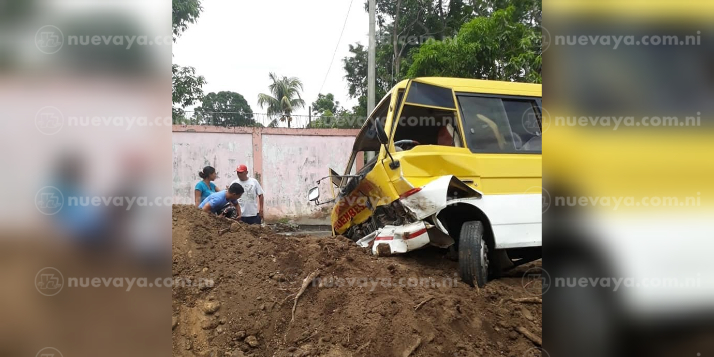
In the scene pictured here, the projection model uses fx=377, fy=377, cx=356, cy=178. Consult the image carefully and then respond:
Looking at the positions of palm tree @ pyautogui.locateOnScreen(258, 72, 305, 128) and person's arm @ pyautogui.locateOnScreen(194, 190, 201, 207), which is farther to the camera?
palm tree @ pyautogui.locateOnScreen(258, 72, 305, 128)

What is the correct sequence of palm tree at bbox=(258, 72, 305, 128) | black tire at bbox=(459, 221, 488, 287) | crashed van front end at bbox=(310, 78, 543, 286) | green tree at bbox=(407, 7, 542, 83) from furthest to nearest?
palm tree at bbox=(258, 72, 305, 128)
green tree at bbox=(407, 7, 542, 83)
crashed van front end at bbox=(310, 78, 543, 286)
black tire at bbox=(459, 221, 488, 287)

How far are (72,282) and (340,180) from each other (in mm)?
4035

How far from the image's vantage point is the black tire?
129 inches

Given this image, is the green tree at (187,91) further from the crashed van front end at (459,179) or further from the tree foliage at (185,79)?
the crashed van front end at (459,179)

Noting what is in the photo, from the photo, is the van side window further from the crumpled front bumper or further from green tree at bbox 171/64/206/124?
green tree at bbox 171/64/206/124

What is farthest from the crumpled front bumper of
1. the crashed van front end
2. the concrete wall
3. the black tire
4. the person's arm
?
the concrete wall

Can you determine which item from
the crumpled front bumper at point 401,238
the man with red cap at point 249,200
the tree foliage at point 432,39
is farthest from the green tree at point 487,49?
the crumpled front bumper at point 401,238

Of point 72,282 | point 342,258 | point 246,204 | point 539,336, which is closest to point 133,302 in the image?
point 72,282

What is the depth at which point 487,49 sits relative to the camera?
30.3 feet

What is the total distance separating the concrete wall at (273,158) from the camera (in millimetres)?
→ 10609

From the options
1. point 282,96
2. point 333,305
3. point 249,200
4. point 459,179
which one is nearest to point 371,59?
point 249,200

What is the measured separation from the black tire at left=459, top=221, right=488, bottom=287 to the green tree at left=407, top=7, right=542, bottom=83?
6771 mm

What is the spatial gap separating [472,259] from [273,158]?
8719 mm

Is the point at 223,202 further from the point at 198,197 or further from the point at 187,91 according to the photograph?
the point at 187,91
